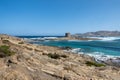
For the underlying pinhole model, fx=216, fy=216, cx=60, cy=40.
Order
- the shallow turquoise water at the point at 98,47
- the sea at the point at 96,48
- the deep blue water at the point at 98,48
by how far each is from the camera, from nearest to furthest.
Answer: the sea at the point at 96,48
the deep blue water at the point at 98,48
the shallow turquoise water at the point at 98,47

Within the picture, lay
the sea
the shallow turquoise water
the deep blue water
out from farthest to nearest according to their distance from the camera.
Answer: the shallow turquoise water → the deep blue water → the sea

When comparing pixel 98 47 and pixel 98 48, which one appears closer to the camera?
pixel 98 48

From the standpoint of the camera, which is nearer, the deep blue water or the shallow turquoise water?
the deep blue water

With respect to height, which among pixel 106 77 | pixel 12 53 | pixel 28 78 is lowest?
pixel 106 77

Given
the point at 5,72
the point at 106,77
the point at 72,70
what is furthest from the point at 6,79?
the point at 106,77

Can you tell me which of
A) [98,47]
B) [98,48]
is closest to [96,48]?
[98,48]

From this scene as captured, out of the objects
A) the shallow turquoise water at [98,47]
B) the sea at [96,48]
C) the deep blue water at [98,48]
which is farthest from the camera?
the shallow turquoise water at [98,47]

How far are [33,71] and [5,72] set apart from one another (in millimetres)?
1315

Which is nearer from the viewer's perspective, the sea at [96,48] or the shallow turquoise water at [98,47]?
the sea at [96,48]

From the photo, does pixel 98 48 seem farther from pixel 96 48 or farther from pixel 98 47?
pixel 98 47

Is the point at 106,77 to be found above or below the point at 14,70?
below

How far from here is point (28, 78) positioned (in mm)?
9156

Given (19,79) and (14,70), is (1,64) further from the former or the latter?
(19,79)

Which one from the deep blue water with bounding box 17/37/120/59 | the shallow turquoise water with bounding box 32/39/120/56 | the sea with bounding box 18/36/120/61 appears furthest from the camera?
the shallow turquoise water with bounding box 32/39/120/56
